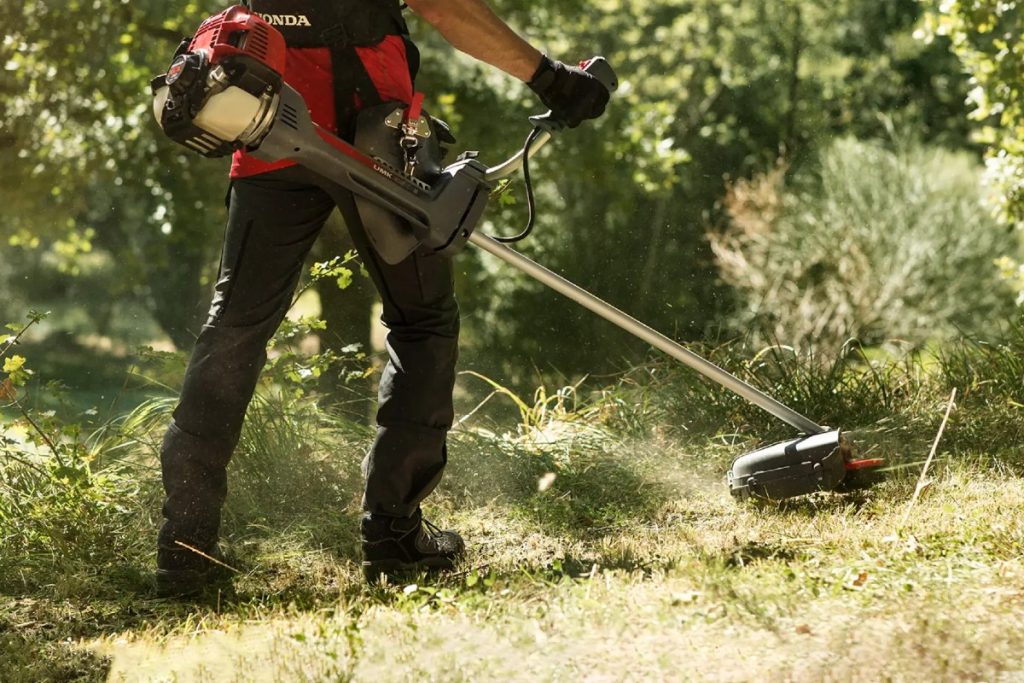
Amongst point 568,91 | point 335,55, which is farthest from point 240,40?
point 568,91

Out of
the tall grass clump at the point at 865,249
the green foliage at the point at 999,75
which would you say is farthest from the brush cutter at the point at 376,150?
the tall grass clump at the point at 865,249

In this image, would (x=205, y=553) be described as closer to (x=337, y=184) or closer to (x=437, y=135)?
(x=337, y=184)

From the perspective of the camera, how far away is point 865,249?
33.3 ft

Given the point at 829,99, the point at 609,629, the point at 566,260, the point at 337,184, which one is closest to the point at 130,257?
the point at 566,260

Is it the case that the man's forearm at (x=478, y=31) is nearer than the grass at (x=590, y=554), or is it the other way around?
the grass at (x=590, y=554)

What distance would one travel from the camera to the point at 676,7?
1216 centimetres

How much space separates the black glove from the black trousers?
20.2 inches

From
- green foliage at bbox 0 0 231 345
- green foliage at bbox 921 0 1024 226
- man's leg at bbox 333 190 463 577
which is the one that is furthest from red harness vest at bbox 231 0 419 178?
green foliage at bbox 0 0 231 345

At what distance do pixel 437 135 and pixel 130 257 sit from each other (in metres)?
6.24

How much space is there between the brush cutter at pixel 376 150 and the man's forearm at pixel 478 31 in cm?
20

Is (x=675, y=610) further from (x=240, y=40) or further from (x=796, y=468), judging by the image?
(x=240, y=40)

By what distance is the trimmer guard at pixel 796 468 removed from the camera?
3.71m

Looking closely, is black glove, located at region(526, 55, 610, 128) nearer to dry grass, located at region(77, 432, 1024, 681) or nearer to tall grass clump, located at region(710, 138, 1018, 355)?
dry grass, located at region(77, 432, 1024, 681)

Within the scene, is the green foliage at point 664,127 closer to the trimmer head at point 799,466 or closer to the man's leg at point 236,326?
the trimmer head at point 799,466
